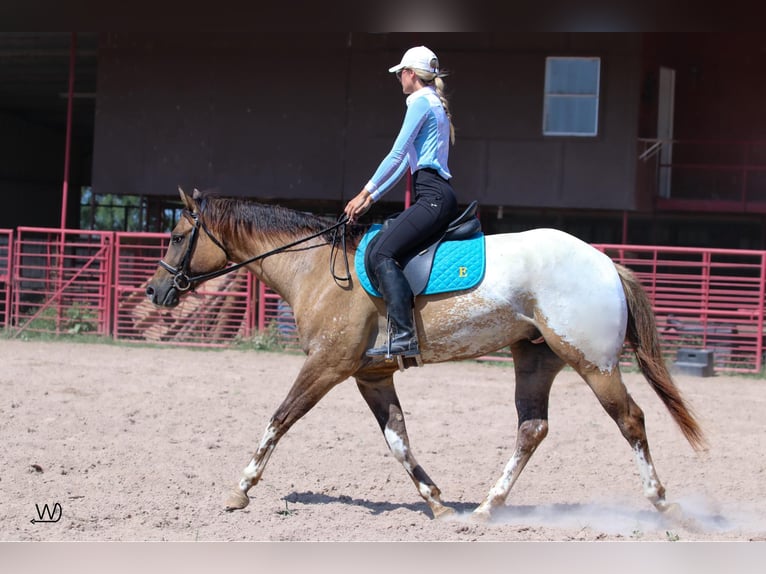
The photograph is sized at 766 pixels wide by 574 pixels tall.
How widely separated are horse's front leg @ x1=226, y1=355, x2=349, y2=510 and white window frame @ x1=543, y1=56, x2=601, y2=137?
12634 millimetres

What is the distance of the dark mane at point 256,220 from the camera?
6.21 m

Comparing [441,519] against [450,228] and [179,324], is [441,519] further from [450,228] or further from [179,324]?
[179,324]

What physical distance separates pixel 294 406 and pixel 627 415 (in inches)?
79.0

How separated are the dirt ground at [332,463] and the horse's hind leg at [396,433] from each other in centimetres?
17

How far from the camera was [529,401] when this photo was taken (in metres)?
6.03

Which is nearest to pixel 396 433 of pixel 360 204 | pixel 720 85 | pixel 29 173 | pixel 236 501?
pixel 236 501

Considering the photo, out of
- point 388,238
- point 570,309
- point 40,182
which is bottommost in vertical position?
point 570,309

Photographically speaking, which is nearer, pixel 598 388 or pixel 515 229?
pixel 598 388

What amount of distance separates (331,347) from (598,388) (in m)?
1.63

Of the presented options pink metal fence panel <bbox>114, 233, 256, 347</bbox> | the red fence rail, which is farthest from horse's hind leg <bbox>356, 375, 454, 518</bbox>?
pink metal fence panel <bbox>114, 233, 256, 347</bbox>

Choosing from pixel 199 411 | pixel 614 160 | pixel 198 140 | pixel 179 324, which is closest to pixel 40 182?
pixel 198 140

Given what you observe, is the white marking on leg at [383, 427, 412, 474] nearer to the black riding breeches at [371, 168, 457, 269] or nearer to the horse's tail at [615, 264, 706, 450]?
the black riding breeches at [371, 168, 457, 269]

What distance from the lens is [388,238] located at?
5.61 meters

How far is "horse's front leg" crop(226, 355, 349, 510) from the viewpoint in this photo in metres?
5.71
